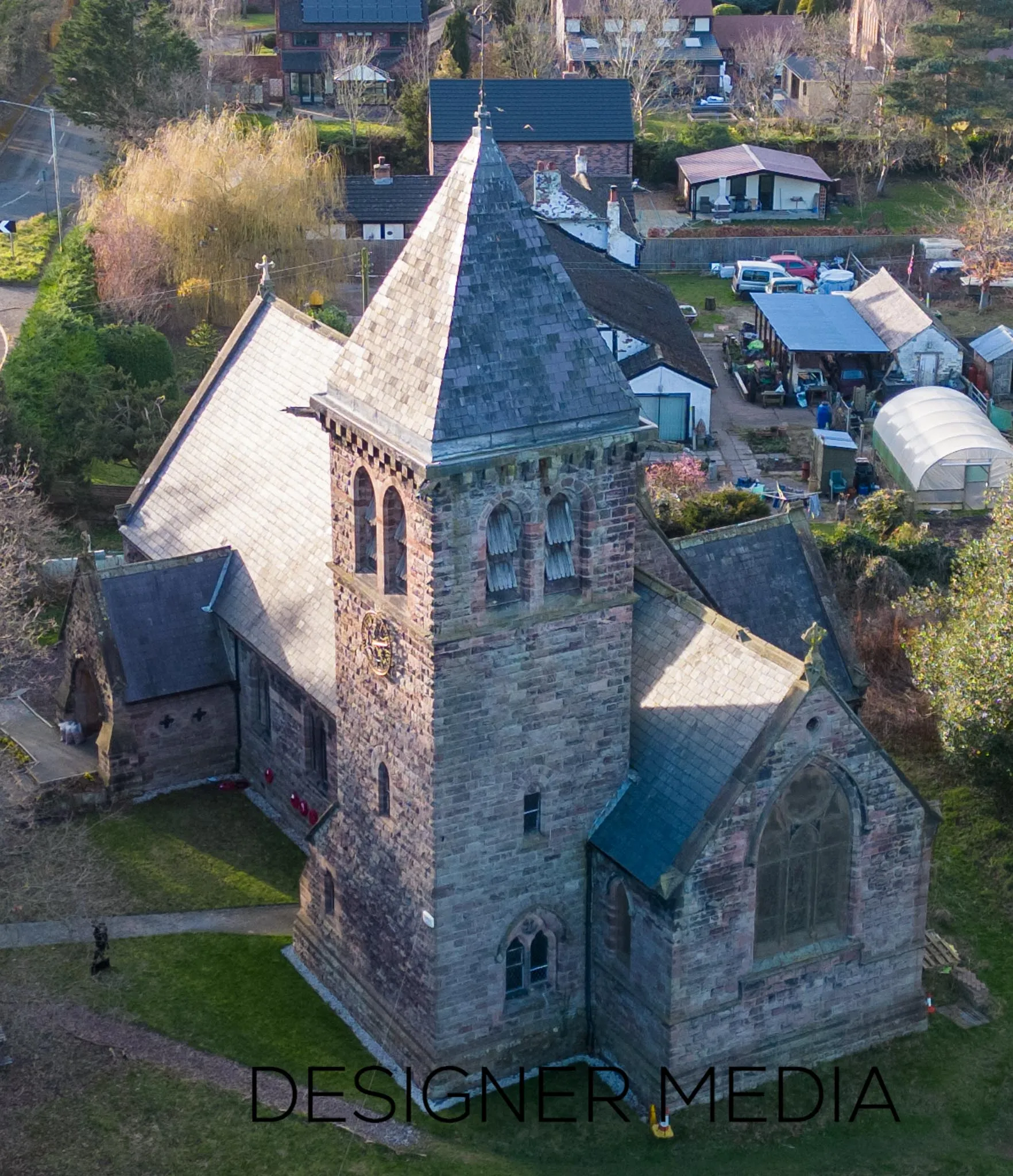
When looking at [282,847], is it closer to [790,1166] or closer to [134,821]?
[134,821]

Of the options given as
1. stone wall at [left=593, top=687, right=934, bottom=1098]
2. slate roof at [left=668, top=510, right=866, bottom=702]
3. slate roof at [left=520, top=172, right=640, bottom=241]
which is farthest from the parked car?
stone wall at [left=593, top=687, right=934, bottom=1098]

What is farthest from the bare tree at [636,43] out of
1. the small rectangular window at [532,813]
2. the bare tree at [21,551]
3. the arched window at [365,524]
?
the small rectangular window at [532,813]

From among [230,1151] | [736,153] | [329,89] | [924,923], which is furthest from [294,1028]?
[329,89]

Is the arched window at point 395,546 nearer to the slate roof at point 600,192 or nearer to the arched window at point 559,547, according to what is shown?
the arched window at point 559,547

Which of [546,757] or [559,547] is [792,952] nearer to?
[546,757]

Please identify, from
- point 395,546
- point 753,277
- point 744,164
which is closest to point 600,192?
point 753,277

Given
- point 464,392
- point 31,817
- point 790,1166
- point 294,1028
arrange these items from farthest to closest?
point 31,817 → point 294,1028 → point 790,1166 → point 464,392
